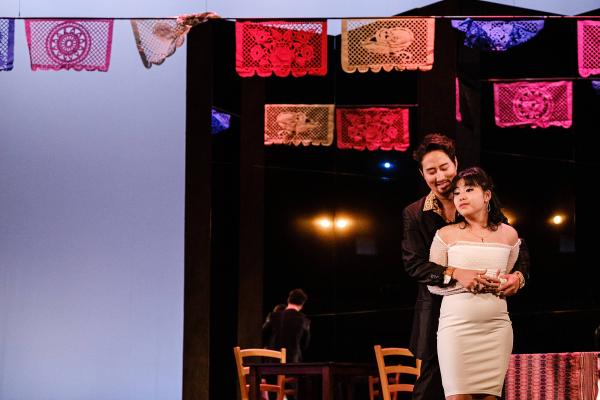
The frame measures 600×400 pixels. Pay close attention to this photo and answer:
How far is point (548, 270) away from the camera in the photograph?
905cm

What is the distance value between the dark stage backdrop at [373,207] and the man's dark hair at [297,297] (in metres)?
0.22

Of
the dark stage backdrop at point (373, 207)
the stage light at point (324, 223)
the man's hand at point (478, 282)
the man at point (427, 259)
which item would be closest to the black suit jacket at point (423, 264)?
the man at point (427, 259)

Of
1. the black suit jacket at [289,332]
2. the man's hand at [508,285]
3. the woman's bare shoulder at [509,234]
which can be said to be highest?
the woman's bare shoulder at [509,234]

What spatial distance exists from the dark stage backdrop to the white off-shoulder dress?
438cm

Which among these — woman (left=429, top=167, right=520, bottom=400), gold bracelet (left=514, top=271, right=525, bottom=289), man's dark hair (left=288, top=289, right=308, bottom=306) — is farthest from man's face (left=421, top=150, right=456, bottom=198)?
man's dark hair (left=288, top=289, right=308, bottom=306)

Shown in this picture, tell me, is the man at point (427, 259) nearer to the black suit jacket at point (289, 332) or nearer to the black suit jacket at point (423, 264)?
the black suit jacket at point (423, 264)

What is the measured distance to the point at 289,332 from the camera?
8234 millimetres

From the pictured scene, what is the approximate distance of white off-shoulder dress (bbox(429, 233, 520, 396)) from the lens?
4.03 meters

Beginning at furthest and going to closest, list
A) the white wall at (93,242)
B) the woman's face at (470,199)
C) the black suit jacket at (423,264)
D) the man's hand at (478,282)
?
the white wall at (93,242) → the black suit jacket at (423,264) → the woman's face at (470,199) → the man's hand at (478,282)

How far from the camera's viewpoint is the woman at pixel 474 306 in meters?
4.04

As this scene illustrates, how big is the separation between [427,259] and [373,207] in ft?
15.7

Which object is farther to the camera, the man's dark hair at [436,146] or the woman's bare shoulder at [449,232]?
the man's dark hair at [436,146]

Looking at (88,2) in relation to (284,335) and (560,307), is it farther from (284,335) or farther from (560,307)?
(560,307)

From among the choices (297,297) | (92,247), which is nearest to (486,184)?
(297,297)
